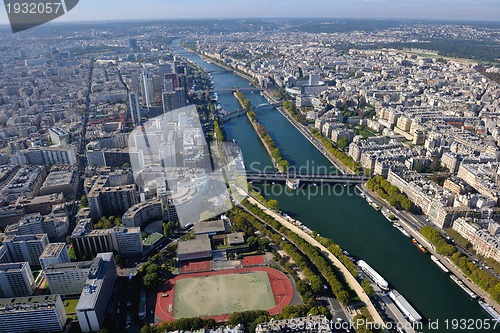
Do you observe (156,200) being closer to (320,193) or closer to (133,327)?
(133,327)

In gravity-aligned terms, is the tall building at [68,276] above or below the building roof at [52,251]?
below

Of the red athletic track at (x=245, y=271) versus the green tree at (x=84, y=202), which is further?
the green tree at (x=84, y=202)

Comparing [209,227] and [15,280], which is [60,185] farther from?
[209,227]

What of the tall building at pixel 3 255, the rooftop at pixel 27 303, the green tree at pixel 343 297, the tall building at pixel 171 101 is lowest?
the green tree at pixel 343 297

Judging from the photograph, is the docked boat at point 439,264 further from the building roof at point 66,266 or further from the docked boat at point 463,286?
the building roof at point 66,266

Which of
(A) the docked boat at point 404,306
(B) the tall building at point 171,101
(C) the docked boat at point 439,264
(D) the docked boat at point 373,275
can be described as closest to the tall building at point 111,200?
(D) the docked boat at point 373,275
